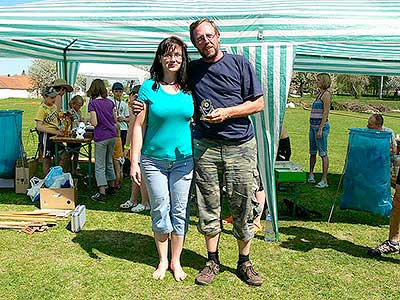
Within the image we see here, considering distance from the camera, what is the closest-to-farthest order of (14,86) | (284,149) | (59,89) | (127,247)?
(127,247) → (284,149) → (59,89) → (14,86)

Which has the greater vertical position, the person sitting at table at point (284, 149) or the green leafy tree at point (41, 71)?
the green leafy tree at point (41, 71)

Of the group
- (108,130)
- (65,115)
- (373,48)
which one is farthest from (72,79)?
(373,48)

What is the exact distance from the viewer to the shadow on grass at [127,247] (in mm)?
3986

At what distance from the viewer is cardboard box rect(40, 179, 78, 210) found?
5555mm

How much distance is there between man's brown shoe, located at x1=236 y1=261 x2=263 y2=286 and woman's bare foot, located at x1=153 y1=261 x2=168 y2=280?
56 centimetres

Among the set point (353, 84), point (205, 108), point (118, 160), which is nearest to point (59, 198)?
point (118, 160)

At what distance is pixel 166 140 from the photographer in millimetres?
3391

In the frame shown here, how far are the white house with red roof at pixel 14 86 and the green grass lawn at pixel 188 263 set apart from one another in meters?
81.1

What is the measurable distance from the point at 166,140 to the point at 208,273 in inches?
42.0

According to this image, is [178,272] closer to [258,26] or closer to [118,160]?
[258,26]

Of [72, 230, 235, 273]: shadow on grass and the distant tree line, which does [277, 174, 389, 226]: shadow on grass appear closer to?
[72, 230, 235, 273]: shadow on grass

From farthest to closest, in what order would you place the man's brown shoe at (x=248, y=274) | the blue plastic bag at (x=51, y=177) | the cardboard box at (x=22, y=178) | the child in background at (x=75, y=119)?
the child in background at (x=75, y=119)
the cardboard box at (x=22, y=178)
the blue plastic bag at (x=51, y=177)
the man's brown shoe at (x=248, y=274)

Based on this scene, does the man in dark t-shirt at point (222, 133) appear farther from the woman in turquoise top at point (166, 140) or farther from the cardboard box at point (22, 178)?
the cardboard box at point (22, 178)

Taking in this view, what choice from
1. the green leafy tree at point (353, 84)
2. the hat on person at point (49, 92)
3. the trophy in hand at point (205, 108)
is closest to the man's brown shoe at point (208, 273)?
the trophy in hand at point (205, 108)
